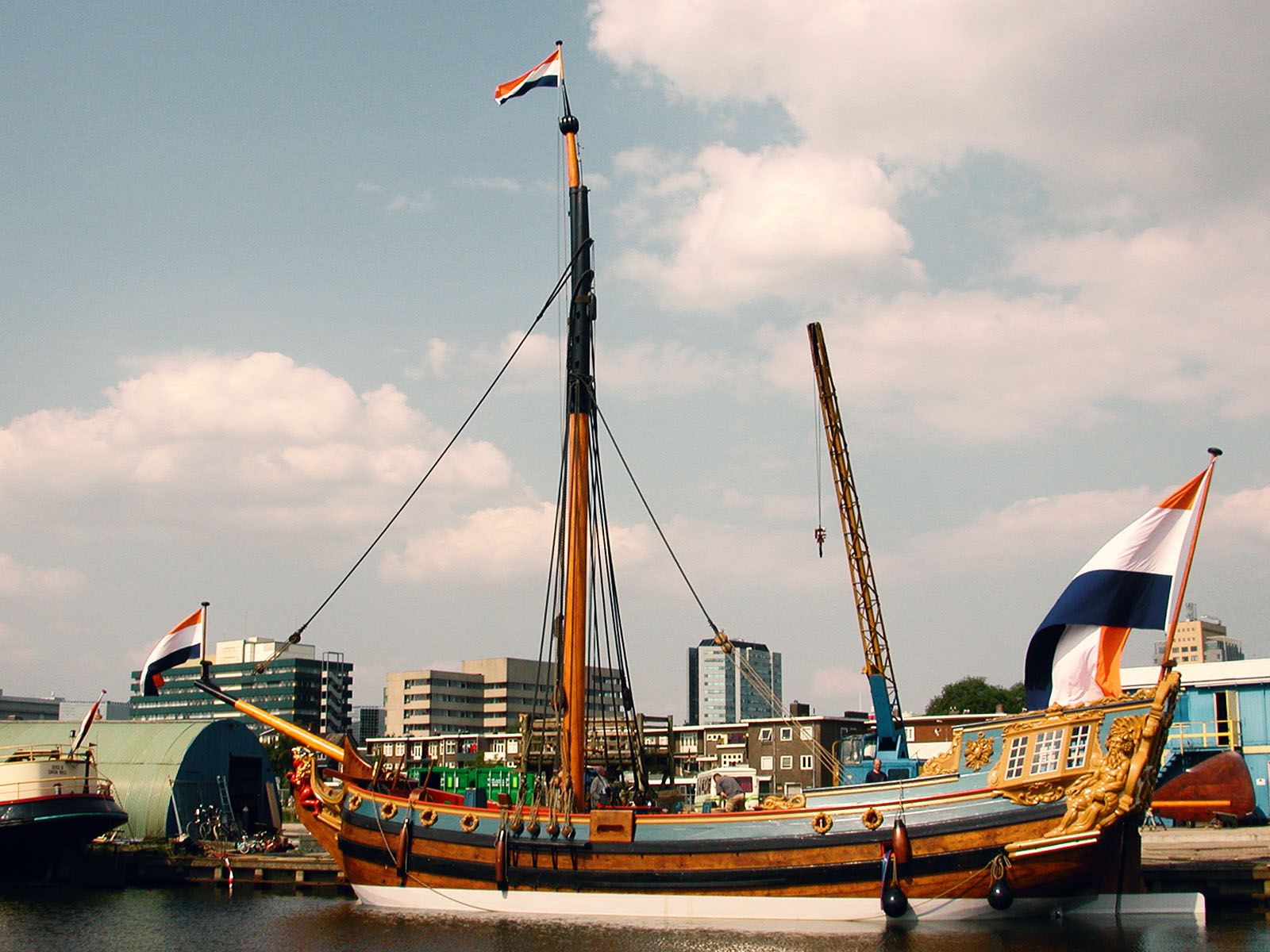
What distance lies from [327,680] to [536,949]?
161 metres

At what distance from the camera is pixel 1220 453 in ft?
92.4

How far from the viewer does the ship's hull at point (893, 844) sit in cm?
2617

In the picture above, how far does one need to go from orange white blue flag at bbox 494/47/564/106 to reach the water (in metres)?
26.0

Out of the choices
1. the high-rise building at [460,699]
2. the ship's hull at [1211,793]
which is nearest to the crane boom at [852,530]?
the ship's hull at [1211,793]

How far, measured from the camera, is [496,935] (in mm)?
27609

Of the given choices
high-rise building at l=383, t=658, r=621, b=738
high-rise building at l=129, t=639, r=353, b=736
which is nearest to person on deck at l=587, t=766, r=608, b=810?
high-rise building at l=383, t=658, r=621, b=738

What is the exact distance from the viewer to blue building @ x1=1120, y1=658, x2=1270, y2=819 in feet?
146

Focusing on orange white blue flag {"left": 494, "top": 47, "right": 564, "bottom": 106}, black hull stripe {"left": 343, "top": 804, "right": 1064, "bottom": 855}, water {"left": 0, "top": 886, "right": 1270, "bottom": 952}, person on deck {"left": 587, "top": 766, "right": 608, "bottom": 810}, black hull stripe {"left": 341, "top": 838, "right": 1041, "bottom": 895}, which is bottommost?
water {"left": 0, "top": 886, "right": 1270, "bottom": 952}

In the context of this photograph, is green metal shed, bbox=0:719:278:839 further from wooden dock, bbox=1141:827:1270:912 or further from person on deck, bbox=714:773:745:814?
wooden dock, bbox=1141:827:1270:912

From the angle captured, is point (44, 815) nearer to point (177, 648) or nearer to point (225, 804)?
point (177, 648)

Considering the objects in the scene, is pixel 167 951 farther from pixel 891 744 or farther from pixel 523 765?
pixel 891 744

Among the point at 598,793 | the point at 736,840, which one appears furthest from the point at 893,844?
the point at 598,793

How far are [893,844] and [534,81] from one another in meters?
26.6

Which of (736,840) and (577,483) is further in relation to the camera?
(577,483)
